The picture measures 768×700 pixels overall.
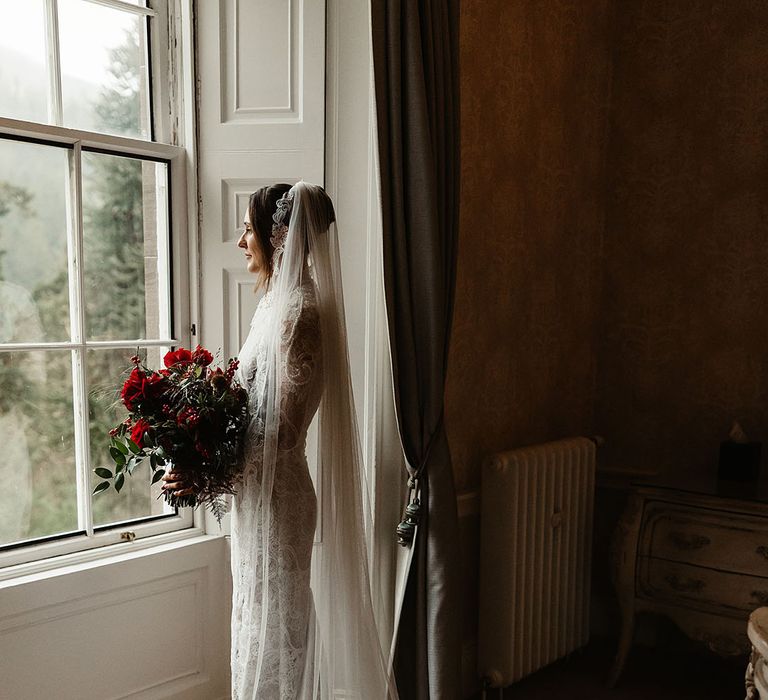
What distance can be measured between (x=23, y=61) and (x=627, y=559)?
104 inches

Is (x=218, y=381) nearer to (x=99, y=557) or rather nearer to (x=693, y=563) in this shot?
(x=99, y=557)

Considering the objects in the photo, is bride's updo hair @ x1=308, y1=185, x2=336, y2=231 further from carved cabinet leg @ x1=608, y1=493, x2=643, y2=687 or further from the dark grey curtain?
carved cabinet leg @ x1=608, y1=493, x2=643, y2=687

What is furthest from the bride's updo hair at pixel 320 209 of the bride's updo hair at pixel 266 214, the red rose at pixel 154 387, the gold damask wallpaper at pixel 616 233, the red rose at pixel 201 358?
the gold damask wallpaper at pixel 616 233

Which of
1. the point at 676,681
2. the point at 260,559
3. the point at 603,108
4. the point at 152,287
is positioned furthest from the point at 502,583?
the point at 603,108

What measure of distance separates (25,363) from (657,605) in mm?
2348

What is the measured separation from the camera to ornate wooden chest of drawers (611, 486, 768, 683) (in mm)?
2738

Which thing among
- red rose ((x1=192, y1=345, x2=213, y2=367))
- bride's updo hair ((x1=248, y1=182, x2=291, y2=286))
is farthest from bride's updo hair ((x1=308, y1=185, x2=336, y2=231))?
red rose ((x1=192, y1=345, x2=213, y2=367))

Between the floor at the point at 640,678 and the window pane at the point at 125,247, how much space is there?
188 centimetres

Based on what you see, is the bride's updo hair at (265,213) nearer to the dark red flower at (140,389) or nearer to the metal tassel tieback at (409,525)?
the dark red flower at (140,389)

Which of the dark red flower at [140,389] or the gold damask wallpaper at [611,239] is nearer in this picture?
the dark red flower at [140,389]

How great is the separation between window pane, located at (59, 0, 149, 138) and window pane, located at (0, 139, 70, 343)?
178 mm

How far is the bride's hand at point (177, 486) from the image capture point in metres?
2.05

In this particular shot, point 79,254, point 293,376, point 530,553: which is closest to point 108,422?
point 79,254

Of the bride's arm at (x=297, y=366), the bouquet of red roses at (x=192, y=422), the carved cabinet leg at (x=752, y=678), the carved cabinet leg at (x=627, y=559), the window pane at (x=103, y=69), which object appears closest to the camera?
the carved cabinet leg at (x=752, y=678)
